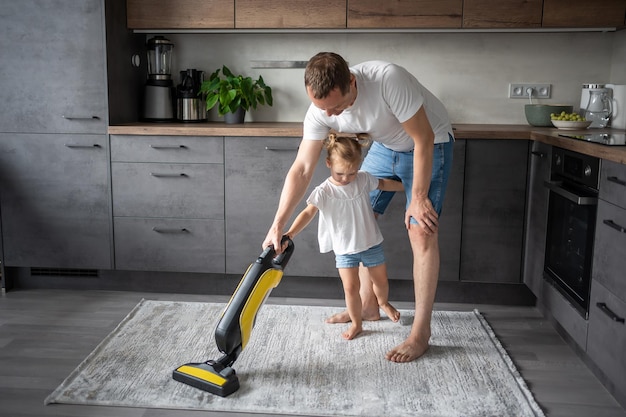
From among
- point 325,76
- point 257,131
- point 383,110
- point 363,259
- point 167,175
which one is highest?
point 325,76

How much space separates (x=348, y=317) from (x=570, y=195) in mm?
1038

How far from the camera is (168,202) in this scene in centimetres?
317

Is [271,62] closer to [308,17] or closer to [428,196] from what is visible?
[308,17]

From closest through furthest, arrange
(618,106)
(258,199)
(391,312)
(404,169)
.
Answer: (404,169) → (391,312) → (258,199) → (618,106)

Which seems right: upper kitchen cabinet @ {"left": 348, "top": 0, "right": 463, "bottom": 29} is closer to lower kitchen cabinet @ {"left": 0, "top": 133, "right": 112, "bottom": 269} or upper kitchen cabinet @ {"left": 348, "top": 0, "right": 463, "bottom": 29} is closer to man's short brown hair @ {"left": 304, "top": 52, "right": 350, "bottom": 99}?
man's short brown hair @ {"left": 304, "top": 52, "right": 350, "bottom": 99}

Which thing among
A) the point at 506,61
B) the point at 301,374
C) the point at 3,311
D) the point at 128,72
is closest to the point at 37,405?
A: the point at 301,374

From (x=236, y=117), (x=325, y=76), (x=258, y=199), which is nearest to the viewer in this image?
(x=325, y=76)

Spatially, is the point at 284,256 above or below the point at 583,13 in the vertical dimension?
below

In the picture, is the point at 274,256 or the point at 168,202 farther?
the point at 168,202

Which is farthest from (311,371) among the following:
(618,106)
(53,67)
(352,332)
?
(618,106)

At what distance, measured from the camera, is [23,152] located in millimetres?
3184

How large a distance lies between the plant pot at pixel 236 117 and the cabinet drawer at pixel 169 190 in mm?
372

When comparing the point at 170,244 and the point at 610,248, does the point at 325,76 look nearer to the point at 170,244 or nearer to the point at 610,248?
the point at 610,248

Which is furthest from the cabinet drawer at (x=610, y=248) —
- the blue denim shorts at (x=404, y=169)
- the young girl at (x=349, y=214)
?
the young girl at (x=349, y=214)
